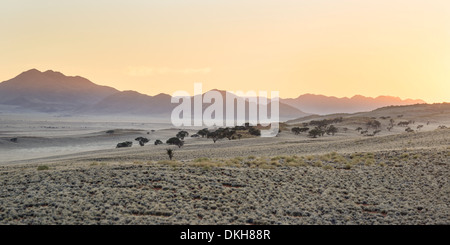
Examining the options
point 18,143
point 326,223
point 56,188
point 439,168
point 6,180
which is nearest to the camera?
point 326,223

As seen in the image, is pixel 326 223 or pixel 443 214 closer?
pixel 326 223

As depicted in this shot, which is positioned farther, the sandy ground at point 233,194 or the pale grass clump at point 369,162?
the pale grass clump at point 369,162

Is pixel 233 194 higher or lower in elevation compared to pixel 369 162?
lower

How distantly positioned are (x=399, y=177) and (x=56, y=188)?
16226 millimetres

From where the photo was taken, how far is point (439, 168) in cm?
2125

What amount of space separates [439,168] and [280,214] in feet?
42.1

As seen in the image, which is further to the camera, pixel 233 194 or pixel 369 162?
pixel 369 162

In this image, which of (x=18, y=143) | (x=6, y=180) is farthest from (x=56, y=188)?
(x=18, y=143)

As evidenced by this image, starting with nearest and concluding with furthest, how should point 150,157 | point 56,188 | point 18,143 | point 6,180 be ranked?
point 56,188 → point 6,180 → point 150,157 → point 18,143

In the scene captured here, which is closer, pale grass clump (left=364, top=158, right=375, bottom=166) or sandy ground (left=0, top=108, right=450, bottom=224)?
sandy ground (left=0, top=108, right=450, bottom=224)

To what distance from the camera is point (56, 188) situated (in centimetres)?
1533

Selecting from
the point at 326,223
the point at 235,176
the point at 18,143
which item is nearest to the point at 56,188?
the point at 235,176
